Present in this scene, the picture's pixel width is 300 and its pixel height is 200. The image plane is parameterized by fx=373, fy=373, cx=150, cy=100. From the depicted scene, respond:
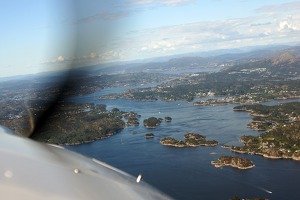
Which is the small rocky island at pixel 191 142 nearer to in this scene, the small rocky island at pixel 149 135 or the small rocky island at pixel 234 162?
the small rocky island at pixel 149 135

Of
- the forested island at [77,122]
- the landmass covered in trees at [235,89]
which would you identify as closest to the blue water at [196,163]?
the forested island at [77,122]

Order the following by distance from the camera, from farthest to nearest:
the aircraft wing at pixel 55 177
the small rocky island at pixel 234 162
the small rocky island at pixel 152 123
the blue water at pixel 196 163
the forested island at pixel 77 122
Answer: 1. the small rocky island at pixel 152 123
2. the forested island at pixel 77 122
3. the small rocky island at pixel 234 162
4. the blue water at pixel 196 163
5. the aircraft wing at pixel 55 177

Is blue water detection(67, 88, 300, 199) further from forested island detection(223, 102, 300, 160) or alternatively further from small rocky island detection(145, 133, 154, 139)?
forested island detection(223, 102, 300, 160)

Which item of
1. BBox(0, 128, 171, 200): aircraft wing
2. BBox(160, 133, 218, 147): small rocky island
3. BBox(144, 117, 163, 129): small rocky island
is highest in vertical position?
BBox(0, 128, 171, 200): aircraft wing

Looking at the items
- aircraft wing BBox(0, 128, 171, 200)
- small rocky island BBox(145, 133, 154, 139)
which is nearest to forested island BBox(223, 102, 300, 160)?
small rocky island BBox(145, 133, 154, 139)

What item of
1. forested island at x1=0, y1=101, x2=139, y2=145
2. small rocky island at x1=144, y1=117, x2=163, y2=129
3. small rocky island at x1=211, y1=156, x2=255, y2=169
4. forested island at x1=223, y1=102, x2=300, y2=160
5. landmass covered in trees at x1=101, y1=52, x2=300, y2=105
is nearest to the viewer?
small rocky island at x1=211, y1=156, x2=255, y2=169

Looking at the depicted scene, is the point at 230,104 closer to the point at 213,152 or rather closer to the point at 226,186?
the point at 213,152
